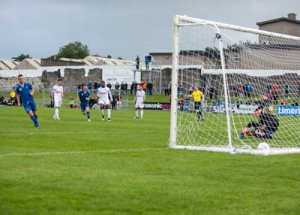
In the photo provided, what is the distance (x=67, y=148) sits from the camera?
18562mm

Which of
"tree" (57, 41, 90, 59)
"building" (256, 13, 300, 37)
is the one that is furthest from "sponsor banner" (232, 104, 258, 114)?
"tree" (57, 41, 90, 59)

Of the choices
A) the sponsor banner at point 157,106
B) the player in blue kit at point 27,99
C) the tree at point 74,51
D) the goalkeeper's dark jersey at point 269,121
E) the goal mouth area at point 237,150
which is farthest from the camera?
the tree at point 74,51

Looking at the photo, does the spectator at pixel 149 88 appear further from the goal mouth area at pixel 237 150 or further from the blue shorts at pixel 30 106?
the goal mouth area at pixel 237 150

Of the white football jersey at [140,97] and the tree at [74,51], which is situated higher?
the tree at [74,51]

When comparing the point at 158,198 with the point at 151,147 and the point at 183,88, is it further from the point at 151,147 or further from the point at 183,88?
the point at 183,88

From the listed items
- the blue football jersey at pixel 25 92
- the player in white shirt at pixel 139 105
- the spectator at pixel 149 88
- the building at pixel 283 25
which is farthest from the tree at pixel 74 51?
the blue football jersey at pixel 25 92

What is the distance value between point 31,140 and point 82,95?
1893 cm

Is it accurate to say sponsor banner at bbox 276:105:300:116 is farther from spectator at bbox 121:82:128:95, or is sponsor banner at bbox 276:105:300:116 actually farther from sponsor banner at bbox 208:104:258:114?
spectator at bbox 121:82:128:95

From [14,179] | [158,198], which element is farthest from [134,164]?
[158,198]

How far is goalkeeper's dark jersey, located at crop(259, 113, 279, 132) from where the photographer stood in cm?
2348

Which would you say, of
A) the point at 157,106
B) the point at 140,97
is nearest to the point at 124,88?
the point at 157,106

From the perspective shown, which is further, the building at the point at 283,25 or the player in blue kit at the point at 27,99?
the building at the point at 283,25

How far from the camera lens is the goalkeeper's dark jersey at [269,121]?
2348cm

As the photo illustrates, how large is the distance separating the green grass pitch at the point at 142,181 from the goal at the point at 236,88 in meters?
2.11
